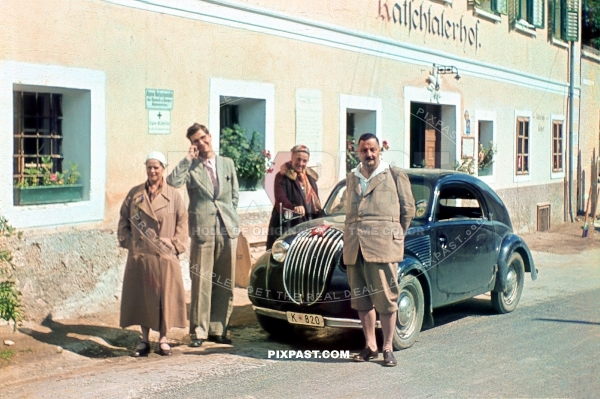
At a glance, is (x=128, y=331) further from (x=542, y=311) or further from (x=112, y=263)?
(x=542, y=311)

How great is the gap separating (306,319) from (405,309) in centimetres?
95

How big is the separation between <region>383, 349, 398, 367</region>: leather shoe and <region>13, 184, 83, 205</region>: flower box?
12.4 feet

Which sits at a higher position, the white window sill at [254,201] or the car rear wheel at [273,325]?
the white window sill at [254,201]

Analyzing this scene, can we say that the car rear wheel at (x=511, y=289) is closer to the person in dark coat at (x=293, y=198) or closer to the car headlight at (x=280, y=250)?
the person in dark coat at (x=293, y=198)

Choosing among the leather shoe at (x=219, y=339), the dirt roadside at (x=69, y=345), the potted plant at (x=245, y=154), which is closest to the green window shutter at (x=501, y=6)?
the potted plant at (x=245, y=154)

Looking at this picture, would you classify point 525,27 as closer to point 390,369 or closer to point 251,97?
point 251,97

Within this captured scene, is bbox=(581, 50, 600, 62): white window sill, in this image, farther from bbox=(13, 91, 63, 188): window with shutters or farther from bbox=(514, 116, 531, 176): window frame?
bbox=(13, 91, 63, 188): window with shutters

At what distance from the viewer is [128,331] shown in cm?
819

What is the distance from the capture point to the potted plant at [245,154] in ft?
34.4

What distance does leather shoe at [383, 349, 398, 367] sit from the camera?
22.8ft

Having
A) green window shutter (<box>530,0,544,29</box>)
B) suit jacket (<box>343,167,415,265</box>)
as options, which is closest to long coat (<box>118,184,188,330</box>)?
suit jacket (<box>343,167,415,265</box>)

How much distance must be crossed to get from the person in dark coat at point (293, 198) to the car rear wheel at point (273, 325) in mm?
1008

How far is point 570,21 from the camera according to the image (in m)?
21.1

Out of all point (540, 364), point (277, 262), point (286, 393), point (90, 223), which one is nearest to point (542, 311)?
point (540, 364)
